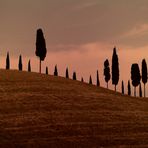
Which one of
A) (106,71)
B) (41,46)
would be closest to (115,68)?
(106,71)

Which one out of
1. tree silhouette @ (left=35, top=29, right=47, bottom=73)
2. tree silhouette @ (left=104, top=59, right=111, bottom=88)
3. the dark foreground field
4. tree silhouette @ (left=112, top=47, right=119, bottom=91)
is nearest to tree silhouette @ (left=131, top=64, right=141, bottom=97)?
tree silhouette @ (left=104, top=59, right=111, bottom=88)

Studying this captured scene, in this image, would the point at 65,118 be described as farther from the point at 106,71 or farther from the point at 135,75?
the point at 106,71

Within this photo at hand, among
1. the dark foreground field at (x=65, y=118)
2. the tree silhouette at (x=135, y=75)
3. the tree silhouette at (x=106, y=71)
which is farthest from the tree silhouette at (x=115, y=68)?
the dark foreground field at (x=65, y=118)

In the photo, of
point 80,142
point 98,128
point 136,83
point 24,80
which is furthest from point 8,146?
point 136,83

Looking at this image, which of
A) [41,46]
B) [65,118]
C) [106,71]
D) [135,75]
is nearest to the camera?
[65,118]

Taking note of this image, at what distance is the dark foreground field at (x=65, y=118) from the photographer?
1603 inches

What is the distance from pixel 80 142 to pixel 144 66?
8060 cm

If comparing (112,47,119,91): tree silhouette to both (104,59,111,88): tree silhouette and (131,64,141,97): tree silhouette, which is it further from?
(104,59,111,88): tree silhouette

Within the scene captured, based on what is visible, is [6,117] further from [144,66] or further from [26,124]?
[144,66]

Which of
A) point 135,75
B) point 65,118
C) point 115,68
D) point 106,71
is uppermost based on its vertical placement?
point 106,71

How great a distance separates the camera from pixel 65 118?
5016 centimetres

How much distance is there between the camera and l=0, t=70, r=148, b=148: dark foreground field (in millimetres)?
40719

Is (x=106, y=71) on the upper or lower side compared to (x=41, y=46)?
lower

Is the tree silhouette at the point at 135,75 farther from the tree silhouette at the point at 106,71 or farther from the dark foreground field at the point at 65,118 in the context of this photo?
the dark foreground field at the point at 65,118
